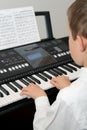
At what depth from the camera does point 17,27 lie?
180 centimetres

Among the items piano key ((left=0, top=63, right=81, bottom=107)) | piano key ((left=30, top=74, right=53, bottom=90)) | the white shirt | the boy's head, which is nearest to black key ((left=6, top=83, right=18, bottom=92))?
piano key ((left=0, top=63, right=81, bottom=107))

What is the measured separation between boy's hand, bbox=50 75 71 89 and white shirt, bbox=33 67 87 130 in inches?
11.1

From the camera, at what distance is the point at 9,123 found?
197 centimetres

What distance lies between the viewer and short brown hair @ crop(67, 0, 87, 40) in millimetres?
1126

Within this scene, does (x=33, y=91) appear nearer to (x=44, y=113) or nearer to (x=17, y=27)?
(x=44, y=113)

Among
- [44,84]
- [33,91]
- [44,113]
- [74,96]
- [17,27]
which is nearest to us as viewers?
[74,96]

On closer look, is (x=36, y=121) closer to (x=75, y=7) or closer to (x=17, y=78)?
(x=17, y=78)

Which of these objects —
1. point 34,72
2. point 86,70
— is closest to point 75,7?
point 86,70

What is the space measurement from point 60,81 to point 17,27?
1.56ft

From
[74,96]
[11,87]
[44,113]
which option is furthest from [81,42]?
[11,87]

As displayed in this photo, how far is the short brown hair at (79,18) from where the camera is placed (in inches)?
44.3

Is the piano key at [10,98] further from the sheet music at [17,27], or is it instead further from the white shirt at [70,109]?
the sheet music at [17,27]

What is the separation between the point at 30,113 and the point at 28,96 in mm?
642

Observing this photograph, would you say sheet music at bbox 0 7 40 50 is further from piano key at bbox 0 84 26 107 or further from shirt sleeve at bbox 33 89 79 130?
shirt sleeve at bbox 33 89 79 130
